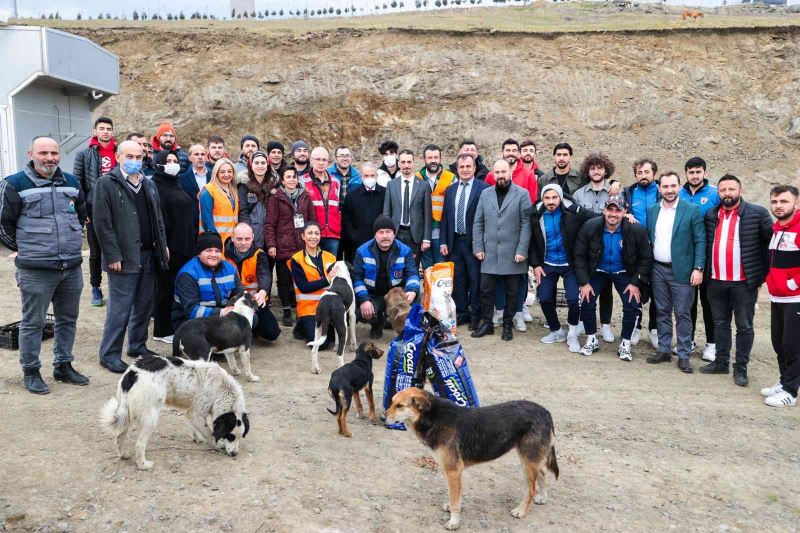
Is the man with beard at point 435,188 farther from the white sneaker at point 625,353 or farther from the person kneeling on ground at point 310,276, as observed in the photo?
the white sneaker at point 625,353

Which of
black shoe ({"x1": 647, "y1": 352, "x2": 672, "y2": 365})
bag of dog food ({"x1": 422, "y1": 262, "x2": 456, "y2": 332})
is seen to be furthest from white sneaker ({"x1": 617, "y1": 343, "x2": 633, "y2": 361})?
bag of dog food ({"x1": 422, "y1": 262, "x2": 456, "y2": 332})

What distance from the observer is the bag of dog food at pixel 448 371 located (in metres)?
5.46

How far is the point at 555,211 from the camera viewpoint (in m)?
8.33

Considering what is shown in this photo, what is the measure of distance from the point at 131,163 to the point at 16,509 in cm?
346

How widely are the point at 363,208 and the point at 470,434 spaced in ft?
18.3

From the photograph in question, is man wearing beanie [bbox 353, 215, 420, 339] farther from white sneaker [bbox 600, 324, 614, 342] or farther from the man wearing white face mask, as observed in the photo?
white sneaker [bbox 600, 324, 614, 342]

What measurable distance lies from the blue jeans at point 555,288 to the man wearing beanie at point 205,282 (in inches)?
171

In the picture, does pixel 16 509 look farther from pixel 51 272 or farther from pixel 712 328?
pixel 712 328

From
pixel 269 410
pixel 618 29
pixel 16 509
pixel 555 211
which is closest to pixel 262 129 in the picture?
pixel 618 29

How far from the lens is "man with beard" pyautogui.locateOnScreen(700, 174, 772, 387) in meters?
7.11

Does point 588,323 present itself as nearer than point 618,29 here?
Yes

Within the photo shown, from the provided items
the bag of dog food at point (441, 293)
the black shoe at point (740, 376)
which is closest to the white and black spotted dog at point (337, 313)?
the bag of dog food at point (441, 293)

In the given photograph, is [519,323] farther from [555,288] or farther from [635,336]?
[635,336]

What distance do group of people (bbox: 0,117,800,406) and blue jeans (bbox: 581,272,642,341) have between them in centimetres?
2
